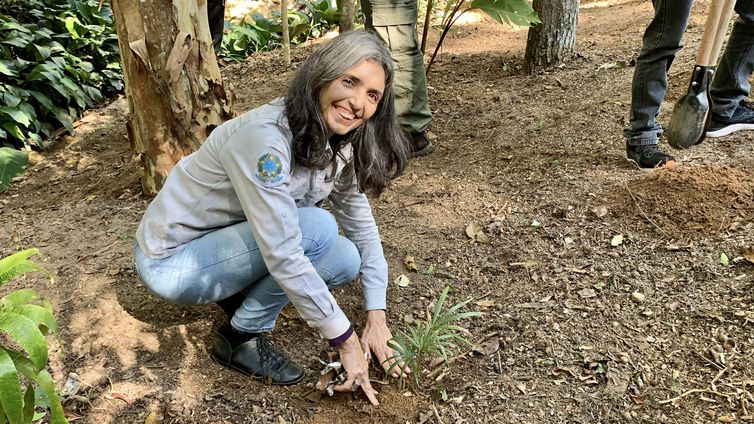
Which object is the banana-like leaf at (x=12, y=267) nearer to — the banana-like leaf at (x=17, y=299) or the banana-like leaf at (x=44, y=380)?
the banana-like leaf at (x=17, y=299)

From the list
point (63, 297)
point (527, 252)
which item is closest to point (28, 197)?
point (63, 297)

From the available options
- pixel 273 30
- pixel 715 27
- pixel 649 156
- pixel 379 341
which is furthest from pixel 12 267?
pixel 273 30

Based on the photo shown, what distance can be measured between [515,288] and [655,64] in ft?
4.76

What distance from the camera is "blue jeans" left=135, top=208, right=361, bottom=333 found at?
6.67 feet

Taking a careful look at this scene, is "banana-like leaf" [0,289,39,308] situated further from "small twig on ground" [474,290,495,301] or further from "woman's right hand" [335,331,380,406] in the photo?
"small twig on ground" [474,290,495,301]

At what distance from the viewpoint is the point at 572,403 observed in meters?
2.02

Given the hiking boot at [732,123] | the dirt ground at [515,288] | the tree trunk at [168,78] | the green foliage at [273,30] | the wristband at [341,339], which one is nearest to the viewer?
the wristband at [341,339]

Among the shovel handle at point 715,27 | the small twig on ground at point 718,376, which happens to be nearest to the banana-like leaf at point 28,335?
the small twig on ground at point 718,376

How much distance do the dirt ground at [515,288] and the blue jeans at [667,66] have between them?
8.9 inches

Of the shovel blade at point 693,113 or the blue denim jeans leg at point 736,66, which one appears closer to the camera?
the shovel blade at point 693,113

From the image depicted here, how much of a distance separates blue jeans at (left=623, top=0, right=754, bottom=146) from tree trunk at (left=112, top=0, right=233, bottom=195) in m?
2.25

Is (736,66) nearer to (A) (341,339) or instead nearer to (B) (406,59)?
(B) (406,59)

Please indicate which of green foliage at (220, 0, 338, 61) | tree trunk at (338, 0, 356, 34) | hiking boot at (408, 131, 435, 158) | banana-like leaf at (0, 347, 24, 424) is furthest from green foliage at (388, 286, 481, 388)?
green foliage at (220, 0, 338, 61)

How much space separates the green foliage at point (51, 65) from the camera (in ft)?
17.2
